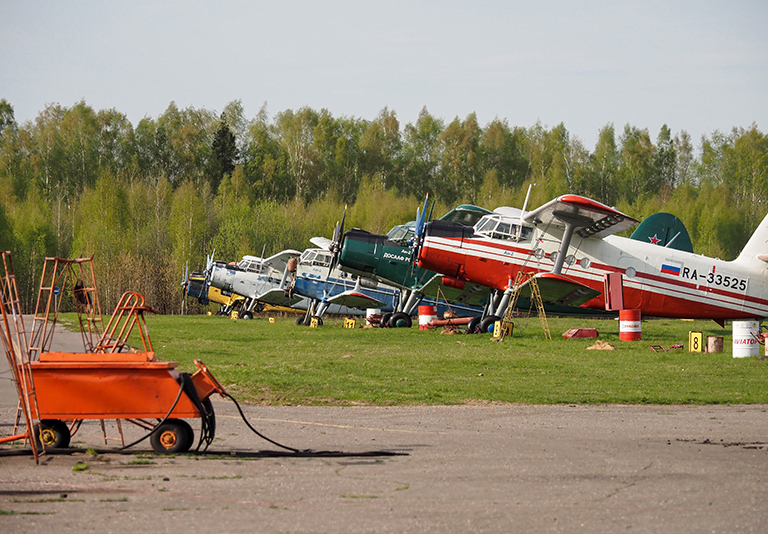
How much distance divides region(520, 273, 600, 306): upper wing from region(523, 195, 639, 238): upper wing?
157 cm

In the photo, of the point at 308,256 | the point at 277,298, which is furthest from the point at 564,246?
the point at 277,298

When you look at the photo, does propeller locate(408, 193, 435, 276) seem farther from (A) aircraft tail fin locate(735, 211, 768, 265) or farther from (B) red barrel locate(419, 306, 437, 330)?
(A) aircraft tail fin locate(735, 211, 768, 265)

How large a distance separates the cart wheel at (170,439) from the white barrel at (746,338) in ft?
39.5

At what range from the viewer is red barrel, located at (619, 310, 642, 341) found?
20.0 meters

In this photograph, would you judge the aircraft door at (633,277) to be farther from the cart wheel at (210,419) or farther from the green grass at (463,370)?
the cart wheel at (210,419)

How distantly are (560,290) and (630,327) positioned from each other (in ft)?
10.5

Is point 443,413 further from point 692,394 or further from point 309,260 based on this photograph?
point 309,260

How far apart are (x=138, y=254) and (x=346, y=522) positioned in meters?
55.3

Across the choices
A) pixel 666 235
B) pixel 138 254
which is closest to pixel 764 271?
pixel 666 235

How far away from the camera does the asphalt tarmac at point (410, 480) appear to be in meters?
4.93

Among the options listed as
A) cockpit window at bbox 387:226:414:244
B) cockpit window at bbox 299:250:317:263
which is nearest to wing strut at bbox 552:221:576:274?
cockpit window at bbox 387:226:414:244

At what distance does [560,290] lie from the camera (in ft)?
75.7

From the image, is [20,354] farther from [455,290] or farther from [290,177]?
[290,177]

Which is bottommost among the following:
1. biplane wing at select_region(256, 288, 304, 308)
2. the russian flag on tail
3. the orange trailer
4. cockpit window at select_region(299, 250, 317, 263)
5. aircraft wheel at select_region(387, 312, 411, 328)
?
biplane wing at select_region(256, 288, 304, 308)
